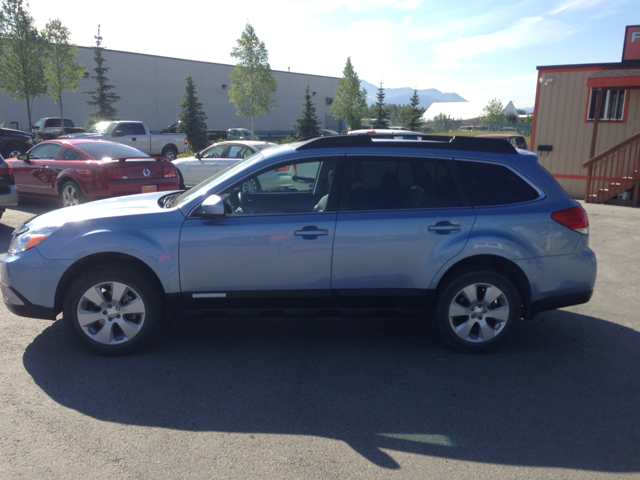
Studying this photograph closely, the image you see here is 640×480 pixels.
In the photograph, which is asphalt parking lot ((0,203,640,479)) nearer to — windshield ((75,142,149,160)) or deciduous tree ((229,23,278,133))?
windshield ((75,142,149,160))

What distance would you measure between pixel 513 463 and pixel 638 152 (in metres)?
15.4

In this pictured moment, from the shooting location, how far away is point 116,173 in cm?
1018

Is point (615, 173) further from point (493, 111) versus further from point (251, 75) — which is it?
point (493, 111)

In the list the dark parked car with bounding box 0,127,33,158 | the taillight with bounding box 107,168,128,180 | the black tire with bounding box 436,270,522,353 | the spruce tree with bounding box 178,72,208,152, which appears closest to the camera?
the black tire with bounding box 436,270,522,353

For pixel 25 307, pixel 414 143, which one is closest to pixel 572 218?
pixel 414 143

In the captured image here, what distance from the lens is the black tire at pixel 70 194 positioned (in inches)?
419

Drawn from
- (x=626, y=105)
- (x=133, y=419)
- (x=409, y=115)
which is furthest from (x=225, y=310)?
(x=409, y=115)

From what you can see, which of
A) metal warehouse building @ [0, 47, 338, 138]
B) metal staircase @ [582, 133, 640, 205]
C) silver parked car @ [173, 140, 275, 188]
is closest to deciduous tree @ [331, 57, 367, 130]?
metal warehouse building @ [0, 47, 338, 138]

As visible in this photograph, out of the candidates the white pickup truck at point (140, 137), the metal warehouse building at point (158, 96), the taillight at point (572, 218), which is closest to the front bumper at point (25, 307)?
the taillight at point (572, 218)

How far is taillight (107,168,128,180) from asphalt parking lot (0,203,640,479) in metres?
5.28

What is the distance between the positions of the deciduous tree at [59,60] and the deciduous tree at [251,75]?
13.0 m

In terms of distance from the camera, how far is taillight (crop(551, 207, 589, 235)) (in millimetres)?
4586

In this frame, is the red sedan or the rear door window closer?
the rear door window

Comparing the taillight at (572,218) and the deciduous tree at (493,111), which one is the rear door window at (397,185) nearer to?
the taillight at (572,218)
